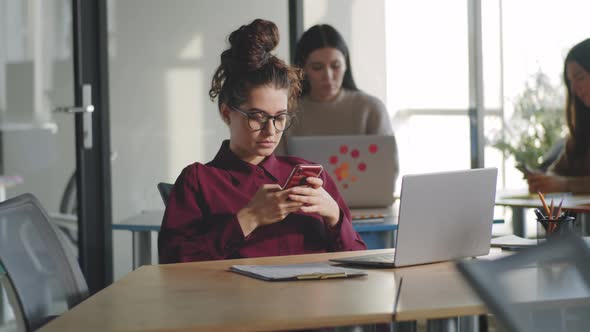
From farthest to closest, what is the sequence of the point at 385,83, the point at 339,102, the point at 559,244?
the point at 385,83 < the point at 339,102 < the point at 559,244

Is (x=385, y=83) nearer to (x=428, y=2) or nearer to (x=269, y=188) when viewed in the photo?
(x=428, y=2)

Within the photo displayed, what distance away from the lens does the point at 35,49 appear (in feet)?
13.9

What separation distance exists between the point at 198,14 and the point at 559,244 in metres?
3.98

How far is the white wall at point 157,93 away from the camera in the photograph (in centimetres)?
454

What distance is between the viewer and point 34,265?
1877 mm

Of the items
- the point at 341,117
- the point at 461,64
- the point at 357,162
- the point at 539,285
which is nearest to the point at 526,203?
the point at 357,162

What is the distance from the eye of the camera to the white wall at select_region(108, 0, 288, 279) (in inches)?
179

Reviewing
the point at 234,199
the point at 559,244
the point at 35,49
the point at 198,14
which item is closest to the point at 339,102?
the point at 198,14

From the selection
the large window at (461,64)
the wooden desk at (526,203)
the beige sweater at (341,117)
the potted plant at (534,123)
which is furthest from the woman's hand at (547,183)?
the potted plant at (534,123)

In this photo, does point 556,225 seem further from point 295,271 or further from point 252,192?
point 252,192

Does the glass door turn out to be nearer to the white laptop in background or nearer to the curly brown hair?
the white laptop in background

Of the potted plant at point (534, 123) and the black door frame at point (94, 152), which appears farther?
the potted plant at point (534, 123)

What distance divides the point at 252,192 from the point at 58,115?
7.31ft

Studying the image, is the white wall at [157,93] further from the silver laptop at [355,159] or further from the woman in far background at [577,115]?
the woman in far background at [577,115]
